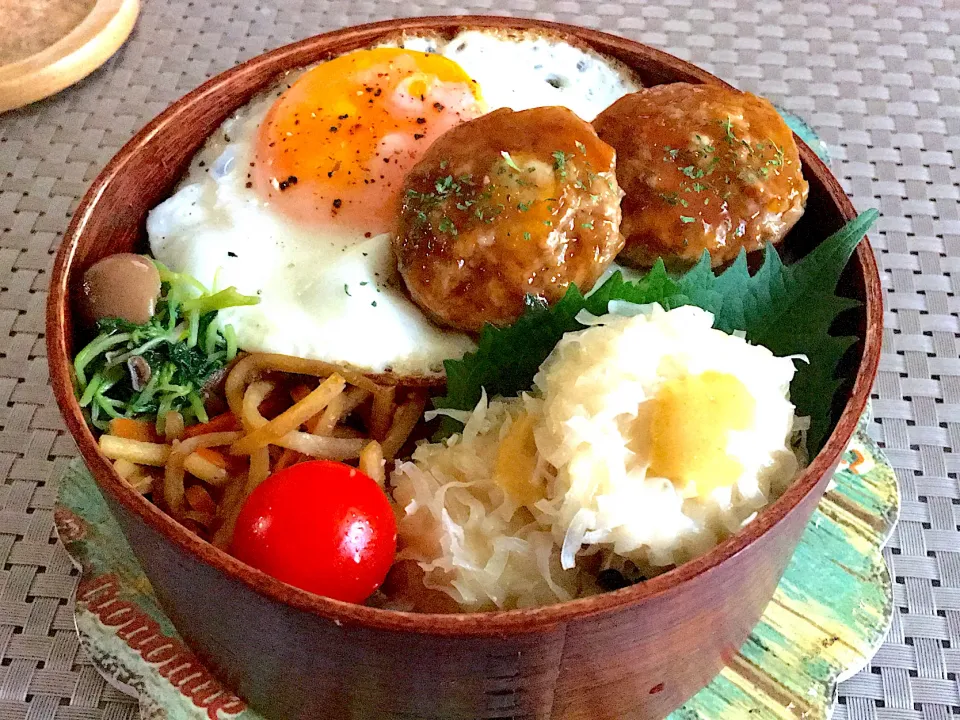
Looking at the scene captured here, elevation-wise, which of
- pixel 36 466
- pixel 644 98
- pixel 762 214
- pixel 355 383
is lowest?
pixel 36 466

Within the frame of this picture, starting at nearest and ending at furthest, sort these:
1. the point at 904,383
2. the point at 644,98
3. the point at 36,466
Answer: the point at 644,98 → the point at 36,466 → the point at 904,383

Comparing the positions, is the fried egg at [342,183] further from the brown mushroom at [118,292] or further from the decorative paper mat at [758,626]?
the decorative paper mat at [758,626]

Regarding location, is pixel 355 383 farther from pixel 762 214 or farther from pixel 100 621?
pixel 762 214

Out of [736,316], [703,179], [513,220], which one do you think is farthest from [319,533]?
[703,179]

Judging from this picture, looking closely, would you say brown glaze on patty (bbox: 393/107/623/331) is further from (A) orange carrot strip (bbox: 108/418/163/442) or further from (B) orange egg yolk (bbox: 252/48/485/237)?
(A) orange carrot strip (bbox: 108/418/163/442)

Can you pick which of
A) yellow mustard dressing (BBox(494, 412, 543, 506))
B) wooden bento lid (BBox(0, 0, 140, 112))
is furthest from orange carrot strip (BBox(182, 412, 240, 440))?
wooden bento lid (BBox(0, 0, 140, 112))

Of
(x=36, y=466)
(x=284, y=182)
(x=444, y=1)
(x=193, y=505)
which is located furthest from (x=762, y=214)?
(x=444, y=1)

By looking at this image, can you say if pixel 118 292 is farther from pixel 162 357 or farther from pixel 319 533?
pixel 319 533

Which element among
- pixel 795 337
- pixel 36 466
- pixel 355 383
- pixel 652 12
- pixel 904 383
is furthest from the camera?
pixel 652 12
